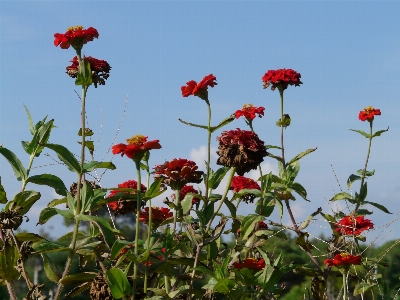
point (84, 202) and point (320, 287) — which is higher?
point (84, 202)

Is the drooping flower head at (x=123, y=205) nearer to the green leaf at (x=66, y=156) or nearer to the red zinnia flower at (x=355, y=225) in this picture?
the green leaf at (x=66, y=156)

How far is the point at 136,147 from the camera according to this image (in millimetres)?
2092

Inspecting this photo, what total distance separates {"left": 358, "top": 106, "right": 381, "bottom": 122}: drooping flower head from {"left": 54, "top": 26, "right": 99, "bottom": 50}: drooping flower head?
1.95 m

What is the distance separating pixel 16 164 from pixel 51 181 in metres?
0.14

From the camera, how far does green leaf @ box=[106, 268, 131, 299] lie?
6.80 feet

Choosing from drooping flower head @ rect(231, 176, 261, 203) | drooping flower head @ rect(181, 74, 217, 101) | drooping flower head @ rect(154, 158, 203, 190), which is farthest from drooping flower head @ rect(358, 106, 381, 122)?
drooping flower head @ rect(154, 158, 203, 190)

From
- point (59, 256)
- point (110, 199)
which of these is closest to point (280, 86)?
point (110, 199)

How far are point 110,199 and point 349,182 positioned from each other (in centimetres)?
187

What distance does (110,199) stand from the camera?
223cm

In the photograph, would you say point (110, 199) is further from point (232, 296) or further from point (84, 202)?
point (232, 296)

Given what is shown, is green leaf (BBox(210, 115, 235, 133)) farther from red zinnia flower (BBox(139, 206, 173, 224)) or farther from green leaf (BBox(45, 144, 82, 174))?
green leaf (BBox(45, 144, 82, 174))

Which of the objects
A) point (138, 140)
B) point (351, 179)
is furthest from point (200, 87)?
point (351, 179)

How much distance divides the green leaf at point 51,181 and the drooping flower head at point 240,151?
56 centimetres

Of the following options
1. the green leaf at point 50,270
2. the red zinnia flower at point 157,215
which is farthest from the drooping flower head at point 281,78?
the green leaf at point 50,270
